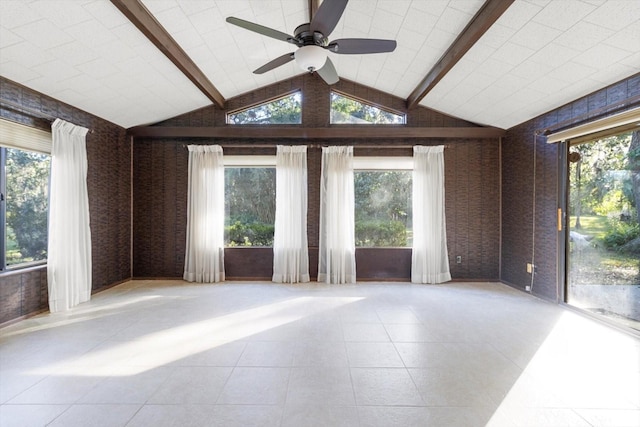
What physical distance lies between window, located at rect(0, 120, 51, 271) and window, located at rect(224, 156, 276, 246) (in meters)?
2.38

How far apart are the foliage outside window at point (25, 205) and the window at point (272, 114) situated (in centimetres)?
268

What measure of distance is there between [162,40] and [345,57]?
2.46m

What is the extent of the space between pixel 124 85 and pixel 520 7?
439cm

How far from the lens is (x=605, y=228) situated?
3.45 m

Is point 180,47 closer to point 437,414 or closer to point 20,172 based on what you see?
point 20,172

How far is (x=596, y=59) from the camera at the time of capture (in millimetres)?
2938

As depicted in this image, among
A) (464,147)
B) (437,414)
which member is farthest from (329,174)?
(437,414)

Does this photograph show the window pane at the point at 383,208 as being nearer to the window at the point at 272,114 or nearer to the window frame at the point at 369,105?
the window frame at the point at 369,105

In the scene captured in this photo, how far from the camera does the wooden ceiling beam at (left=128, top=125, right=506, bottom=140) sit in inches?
199

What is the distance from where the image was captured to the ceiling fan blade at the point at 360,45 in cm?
265

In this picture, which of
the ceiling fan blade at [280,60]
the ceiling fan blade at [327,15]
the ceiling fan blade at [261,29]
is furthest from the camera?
the ceiling fan blade at [280,60]

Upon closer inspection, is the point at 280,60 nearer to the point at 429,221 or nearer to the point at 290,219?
the point at 290,219

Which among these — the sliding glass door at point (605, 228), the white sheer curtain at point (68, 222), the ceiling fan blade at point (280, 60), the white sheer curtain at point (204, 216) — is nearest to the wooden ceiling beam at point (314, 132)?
the white sheer curtain at point (204, 216)

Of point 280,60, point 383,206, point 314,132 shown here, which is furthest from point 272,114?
point 383,206
